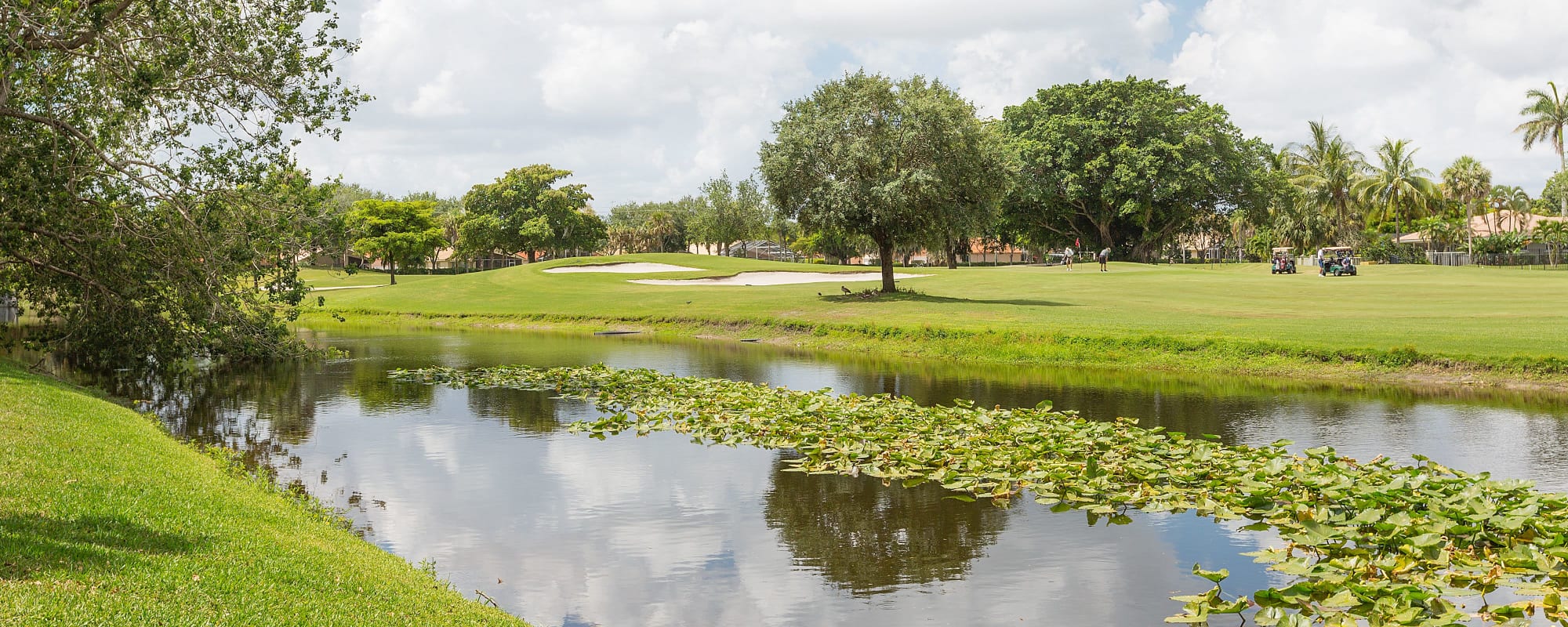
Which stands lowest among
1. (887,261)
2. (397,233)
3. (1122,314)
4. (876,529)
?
(876,529)

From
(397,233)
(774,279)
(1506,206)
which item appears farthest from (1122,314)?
(1506,206)

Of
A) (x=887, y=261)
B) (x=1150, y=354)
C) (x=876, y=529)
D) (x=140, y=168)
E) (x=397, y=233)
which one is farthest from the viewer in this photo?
(x=397, y=233)

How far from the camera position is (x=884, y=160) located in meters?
45.4

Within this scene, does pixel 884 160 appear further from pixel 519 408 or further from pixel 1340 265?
pixel 1340 265

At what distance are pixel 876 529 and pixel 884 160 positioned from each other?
112ft

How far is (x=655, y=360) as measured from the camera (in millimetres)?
33688

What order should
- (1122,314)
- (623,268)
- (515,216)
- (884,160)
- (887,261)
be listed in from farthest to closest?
(515,216), (623,268), (887,261), (884,160), (1122,314)

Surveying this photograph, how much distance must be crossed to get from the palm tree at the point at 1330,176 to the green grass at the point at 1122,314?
101 feet

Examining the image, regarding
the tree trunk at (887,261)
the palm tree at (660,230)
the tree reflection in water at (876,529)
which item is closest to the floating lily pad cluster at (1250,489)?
the tree reflection in water at (876,529)

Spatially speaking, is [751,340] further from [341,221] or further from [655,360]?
[341,221]

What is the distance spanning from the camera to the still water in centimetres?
1041

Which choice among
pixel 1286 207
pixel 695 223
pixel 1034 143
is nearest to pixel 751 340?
pixel 1034 143

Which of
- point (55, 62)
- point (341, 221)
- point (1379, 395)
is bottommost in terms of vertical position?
point (1379, 395)

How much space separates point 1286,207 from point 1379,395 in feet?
288
